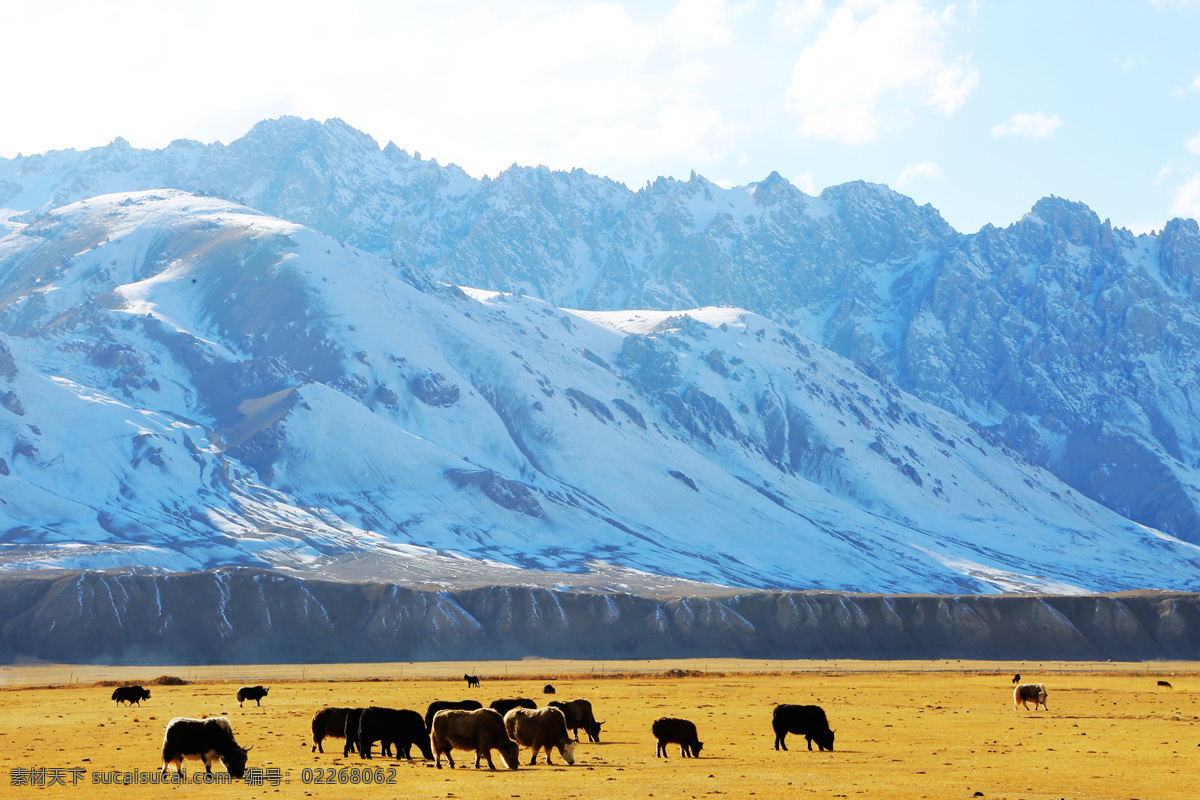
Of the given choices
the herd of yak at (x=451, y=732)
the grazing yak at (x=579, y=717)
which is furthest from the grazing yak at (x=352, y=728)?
the grazing yak at (x=579, y=717)

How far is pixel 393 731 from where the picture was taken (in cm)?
4897

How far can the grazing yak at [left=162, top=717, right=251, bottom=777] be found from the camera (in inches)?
1647

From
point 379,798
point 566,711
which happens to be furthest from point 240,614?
point 379,798

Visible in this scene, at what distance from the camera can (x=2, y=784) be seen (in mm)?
41781

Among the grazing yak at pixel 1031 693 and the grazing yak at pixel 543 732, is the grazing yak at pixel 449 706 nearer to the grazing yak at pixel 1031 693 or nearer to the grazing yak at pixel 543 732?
the grazing yak at pixel 543 732

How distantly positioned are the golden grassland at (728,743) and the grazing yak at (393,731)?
0.97 m

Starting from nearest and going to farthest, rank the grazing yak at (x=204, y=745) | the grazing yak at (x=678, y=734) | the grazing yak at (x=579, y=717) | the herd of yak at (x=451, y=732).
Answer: the grazing yak at (x=204, y=745), the herd of yak at (x=451, y=732), the grazing yak at (x=678, y=734), the grazing yak at (x=579, y=717)

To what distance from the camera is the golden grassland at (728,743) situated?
133 feet

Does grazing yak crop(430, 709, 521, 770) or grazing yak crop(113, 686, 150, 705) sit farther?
grazing yak crop(113, 686, 150, 705)

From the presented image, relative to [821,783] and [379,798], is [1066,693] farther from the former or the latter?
[379,798]

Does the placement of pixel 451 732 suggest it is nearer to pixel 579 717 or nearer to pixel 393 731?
pixel 393 731

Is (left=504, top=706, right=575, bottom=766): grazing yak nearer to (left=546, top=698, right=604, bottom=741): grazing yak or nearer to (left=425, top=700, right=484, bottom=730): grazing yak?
(left=425, top=700, right=484, bottom=730): grazing yak

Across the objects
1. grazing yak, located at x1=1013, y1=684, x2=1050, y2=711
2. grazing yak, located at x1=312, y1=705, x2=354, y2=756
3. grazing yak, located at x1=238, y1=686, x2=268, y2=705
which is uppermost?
grazing yak, located at x1=312, y1=705, x2=354, y2=756

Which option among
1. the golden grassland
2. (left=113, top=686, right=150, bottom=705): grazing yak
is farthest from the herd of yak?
(left=113, top=686, right=150, bottom=705): grazing yak
